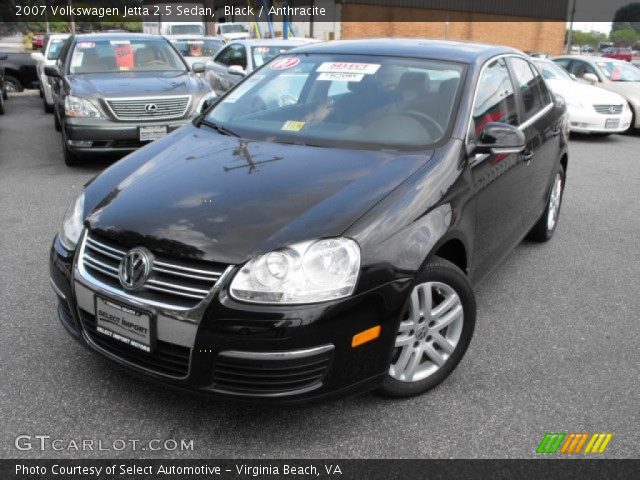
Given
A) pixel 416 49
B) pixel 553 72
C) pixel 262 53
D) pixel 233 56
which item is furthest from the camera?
pixel 553 72

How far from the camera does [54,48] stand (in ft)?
42.7

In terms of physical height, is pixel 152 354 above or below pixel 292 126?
below

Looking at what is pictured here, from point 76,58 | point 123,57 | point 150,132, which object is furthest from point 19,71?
point 150,132

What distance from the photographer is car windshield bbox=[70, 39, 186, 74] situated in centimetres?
815

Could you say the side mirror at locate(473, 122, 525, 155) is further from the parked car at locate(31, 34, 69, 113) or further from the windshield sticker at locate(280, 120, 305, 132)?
the parked car at locate(31, 34, 69, 113)

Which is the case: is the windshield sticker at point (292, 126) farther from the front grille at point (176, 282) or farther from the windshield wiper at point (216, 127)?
the front grille at point (176, 282)

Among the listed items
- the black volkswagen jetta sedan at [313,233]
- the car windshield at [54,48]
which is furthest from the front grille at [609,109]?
the car windshield at [54,48]

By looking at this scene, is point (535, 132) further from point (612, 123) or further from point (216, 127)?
point (612, 123)

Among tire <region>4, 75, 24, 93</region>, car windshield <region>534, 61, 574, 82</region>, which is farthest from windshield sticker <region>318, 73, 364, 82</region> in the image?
tire <region>4, 75, 24, 93</region>

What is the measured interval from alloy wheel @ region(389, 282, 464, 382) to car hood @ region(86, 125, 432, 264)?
521 millimetres

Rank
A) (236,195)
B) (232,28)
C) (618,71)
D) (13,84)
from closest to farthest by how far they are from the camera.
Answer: (236,195) < (618,71) < (13,84) < (232,28)

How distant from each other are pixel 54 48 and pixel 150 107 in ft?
23.5

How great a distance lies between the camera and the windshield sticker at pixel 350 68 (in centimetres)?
366

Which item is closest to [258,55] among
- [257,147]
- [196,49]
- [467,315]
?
[196,49]
